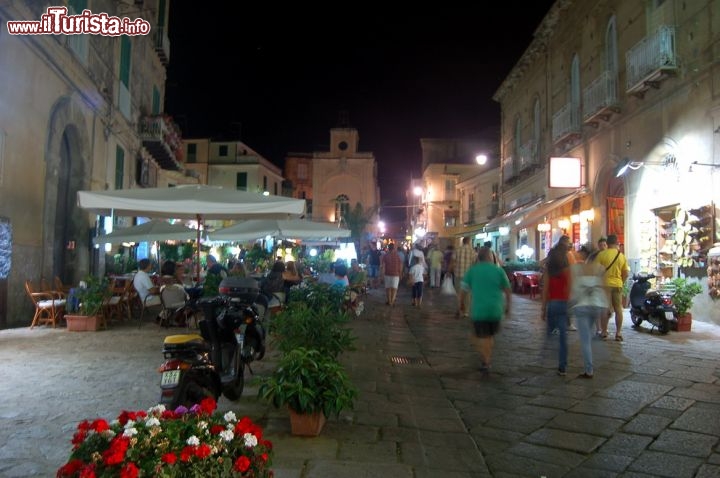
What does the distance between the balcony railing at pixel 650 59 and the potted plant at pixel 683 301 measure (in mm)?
4589

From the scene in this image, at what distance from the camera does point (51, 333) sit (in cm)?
869

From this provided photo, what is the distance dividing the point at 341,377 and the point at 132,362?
3.52m

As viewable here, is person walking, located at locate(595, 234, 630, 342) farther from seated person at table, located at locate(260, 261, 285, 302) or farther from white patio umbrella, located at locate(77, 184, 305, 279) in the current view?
seated person at table, located at locate(260, 261, 285, 302)

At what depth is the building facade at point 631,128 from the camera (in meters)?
10.6

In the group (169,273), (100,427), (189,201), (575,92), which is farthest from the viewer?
(575,92)

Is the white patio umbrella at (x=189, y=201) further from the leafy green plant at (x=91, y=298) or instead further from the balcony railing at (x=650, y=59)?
the balcony railing at (x=650, y=59)

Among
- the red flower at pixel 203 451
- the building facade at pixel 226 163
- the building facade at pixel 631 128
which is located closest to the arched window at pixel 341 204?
the building facade at pixel 226 163

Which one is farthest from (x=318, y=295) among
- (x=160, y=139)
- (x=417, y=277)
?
(x=160, y=139)

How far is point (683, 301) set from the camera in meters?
9.44

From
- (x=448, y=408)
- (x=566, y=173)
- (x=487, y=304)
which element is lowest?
(x=448, y=408)

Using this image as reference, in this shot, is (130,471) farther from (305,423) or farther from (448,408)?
(448,408)

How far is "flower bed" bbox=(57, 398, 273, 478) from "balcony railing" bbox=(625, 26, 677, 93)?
11935 millimetres

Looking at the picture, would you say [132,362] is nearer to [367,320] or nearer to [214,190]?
[214,190]

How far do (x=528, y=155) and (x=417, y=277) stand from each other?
976cm
